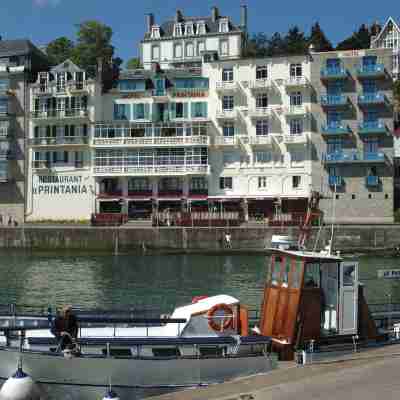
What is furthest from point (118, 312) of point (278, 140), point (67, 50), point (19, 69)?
point (67, 50)

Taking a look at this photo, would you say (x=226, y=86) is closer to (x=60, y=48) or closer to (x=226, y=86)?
(x=226, y=86)

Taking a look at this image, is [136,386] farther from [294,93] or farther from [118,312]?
[294,93]

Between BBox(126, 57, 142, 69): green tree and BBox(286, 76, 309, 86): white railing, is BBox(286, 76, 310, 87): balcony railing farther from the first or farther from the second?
BBox(126, 57, 142, 69): green tree

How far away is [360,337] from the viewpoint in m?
16.0

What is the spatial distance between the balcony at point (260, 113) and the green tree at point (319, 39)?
114 feet

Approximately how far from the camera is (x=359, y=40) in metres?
106

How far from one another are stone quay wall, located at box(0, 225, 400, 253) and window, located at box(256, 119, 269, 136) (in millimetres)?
14864

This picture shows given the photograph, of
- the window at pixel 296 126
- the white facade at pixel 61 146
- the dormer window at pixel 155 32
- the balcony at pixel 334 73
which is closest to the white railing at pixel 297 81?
the balcony at pixel 334 73

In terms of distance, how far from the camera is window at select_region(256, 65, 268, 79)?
67.8 metres

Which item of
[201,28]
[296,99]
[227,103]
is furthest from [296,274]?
[201,28]

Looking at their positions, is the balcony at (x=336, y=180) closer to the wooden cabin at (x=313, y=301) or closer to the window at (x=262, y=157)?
the window at (x=262, y=157)

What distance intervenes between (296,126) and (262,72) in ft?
24.5

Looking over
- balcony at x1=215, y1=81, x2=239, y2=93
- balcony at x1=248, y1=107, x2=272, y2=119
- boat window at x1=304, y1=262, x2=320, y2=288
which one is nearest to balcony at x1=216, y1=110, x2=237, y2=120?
balcony at x1=248, y1=107, x2=272, y2=119

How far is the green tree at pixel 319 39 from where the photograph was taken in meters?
98.1
